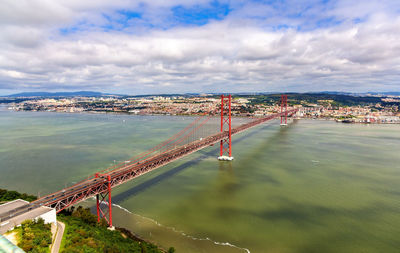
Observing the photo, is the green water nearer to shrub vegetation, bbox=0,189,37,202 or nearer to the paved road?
shrub vegetation, bbox=0,189,37,202

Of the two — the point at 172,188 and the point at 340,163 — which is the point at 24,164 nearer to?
the point at 172,188

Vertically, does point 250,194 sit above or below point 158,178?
below

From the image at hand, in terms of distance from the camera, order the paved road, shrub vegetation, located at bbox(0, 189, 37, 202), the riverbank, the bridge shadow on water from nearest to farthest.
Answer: the riverbank < the paved road < shrub vegetation, located at bbox(0, 189, 37, 202) < the bridge shadow on water

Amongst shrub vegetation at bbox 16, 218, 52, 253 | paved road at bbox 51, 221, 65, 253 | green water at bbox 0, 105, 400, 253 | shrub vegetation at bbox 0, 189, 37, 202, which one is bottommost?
green water at bbox 0, 105, 400, 253

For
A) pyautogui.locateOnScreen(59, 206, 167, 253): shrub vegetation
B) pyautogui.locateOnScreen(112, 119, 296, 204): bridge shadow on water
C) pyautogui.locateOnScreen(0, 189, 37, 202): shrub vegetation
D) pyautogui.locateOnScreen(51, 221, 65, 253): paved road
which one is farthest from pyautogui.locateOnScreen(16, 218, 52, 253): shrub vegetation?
pyautogui.locateOnScreen(112, 119, 296, 204): bridge shadow on water

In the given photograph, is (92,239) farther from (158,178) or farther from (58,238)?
(158,178)

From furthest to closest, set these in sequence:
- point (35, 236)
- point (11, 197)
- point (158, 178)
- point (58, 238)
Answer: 1. point (158, 178)
2. point (11, 197)
3. point (58, 238)
4. point (35, 236)

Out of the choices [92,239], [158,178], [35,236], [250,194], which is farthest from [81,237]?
[250,194]

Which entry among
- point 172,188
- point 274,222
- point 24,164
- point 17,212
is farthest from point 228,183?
point 24,164

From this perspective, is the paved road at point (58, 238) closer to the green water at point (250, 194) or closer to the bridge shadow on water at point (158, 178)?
the green water at point (250, 194)

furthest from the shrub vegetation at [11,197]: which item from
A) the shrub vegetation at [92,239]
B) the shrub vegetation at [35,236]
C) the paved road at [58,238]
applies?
the shrub vegetation at [35,236]
